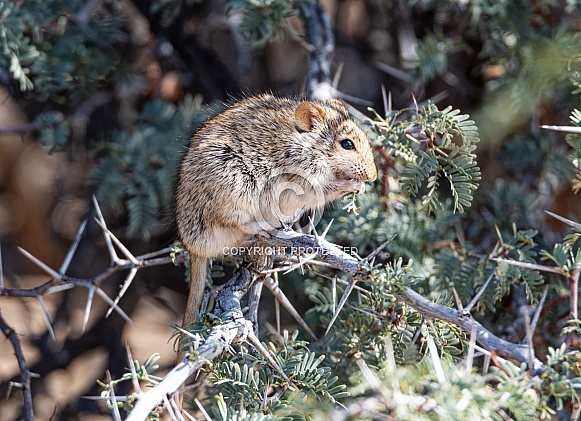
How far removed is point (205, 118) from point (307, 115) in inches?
24.2

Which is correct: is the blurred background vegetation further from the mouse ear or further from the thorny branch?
the thorny branch

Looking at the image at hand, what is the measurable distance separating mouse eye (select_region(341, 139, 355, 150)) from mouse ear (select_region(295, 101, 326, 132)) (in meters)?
0.16

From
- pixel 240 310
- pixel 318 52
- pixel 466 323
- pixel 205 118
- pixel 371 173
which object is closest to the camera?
pixel 466 323

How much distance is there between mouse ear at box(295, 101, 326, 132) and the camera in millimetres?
3031

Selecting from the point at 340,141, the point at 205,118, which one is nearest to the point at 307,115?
the point at 340,141

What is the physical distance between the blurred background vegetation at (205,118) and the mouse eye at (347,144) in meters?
0.14

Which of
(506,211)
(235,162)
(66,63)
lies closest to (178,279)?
(66,63)

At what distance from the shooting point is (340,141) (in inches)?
122

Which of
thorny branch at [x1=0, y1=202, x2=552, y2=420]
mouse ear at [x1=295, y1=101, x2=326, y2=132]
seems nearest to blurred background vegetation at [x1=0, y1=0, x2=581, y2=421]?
mouse ear at [x1=295, y1=101, x2=326, y2=132]

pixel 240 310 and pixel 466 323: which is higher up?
pixel 466 323

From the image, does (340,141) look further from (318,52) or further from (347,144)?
(318,52)

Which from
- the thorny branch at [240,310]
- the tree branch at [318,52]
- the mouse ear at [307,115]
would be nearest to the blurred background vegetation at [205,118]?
the tree branch at [318,52]

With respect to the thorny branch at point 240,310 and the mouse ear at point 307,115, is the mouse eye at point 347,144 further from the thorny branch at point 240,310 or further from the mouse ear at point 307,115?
the thorny branch at point 240,310

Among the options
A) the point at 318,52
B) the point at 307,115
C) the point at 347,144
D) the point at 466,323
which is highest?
the point at 318,52
